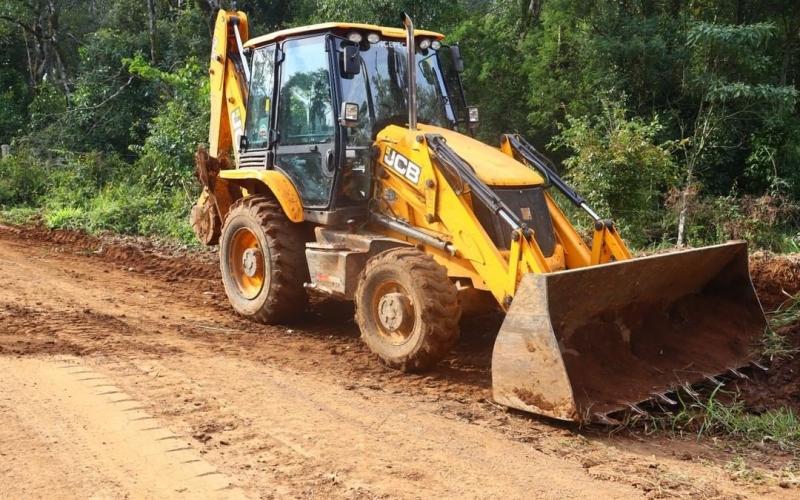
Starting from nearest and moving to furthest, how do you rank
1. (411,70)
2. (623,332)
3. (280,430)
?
(280,430) < (623,332) < (411,70)

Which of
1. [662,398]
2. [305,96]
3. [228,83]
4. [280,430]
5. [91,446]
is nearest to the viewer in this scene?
[91,446]

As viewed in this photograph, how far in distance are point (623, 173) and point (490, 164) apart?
16.3 ft

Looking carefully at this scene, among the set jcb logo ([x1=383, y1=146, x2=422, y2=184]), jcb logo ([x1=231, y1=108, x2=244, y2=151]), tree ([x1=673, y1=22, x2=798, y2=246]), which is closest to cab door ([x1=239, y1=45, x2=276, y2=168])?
jcb logo ([x1=231, y1=108, x2=244, y2=151])

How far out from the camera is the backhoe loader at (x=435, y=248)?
16.3ft

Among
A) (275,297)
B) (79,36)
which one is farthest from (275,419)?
(79,36)

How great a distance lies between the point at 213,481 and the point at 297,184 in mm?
3613

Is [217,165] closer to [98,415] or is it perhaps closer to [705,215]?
[98,415]

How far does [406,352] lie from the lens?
5.63 meters

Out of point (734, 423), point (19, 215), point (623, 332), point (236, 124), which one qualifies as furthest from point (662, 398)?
point (19, 215)

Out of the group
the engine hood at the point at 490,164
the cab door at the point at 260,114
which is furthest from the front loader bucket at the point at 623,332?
the cab door at the point at 260,114

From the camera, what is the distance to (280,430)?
4.44 m

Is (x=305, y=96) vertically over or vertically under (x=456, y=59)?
under

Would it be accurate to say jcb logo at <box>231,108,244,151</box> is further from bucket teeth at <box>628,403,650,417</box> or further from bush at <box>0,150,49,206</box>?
bush at <box>0,150,49,206</box>

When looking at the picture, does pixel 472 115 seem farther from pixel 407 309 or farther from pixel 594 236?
pixel 407 309
